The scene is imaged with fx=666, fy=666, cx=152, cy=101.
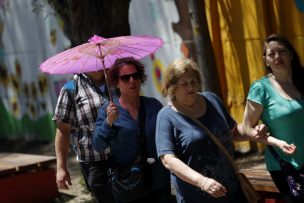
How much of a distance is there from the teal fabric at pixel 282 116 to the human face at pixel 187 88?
442mm

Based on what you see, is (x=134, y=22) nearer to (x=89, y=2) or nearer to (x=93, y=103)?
(x=89, y=2)

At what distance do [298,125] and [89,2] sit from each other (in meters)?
3.03

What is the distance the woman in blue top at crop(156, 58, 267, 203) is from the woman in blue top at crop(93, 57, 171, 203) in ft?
1.58

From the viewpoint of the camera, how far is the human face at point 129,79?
4.41 m

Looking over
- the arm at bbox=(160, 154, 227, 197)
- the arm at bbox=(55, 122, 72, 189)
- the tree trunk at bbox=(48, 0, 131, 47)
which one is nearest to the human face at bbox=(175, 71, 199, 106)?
the arm at bbox=(160, 154, 227, 197)

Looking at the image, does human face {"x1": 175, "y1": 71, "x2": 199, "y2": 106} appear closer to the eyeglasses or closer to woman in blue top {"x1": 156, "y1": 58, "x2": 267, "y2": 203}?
woman in blue top {"x1": 156, "y1": 58, "x2": 267, "y2": 203}

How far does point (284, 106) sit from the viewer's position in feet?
13.1

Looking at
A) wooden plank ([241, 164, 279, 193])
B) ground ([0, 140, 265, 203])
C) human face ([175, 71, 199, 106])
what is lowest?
ground ([0, 140, 265, 203])

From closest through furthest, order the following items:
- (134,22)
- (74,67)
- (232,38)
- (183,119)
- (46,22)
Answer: (183,119) → (74,67) → (232,38) → (134,22) → (46,22)

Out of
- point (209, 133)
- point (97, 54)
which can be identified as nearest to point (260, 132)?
point (209, 133)

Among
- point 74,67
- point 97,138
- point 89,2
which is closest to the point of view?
point 97,138

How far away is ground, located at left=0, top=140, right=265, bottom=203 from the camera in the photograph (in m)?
8.13

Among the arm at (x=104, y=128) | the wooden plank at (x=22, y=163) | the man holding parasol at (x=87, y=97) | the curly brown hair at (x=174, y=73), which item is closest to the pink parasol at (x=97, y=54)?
the man holding parasol at (x=87, y=97)

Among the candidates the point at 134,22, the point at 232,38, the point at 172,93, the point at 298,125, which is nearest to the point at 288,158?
the point at 298,125
